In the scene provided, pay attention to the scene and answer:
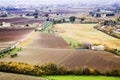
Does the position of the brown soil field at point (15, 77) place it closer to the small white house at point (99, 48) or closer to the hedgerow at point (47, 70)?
the hedgerow at point (47, 70)

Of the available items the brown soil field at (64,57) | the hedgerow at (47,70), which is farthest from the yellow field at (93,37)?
the hedgerow at (47,70)

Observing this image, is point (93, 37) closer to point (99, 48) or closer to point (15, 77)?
point (99, 48)

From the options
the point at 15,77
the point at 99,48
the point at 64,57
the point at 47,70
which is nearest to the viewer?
Answer: the point at 15,77

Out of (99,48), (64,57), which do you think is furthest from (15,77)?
A: (99,48)

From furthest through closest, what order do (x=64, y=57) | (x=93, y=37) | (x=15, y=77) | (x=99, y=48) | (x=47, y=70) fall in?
(x=93, y=37)
(x=99, y=48)
(x=64, y=57)
(x=47, y=70)
(x=15, y=77)

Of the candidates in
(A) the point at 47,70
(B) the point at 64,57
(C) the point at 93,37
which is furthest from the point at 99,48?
(A) the point at 47,70

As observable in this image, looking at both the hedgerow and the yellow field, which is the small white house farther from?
the hedgerow

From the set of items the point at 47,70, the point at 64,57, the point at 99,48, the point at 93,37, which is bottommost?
the point at 93,37

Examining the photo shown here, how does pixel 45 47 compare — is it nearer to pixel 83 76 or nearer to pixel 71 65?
pixel 71 65

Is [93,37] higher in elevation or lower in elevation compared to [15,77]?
lower

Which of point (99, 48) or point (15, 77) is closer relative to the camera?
point (15, 77)
